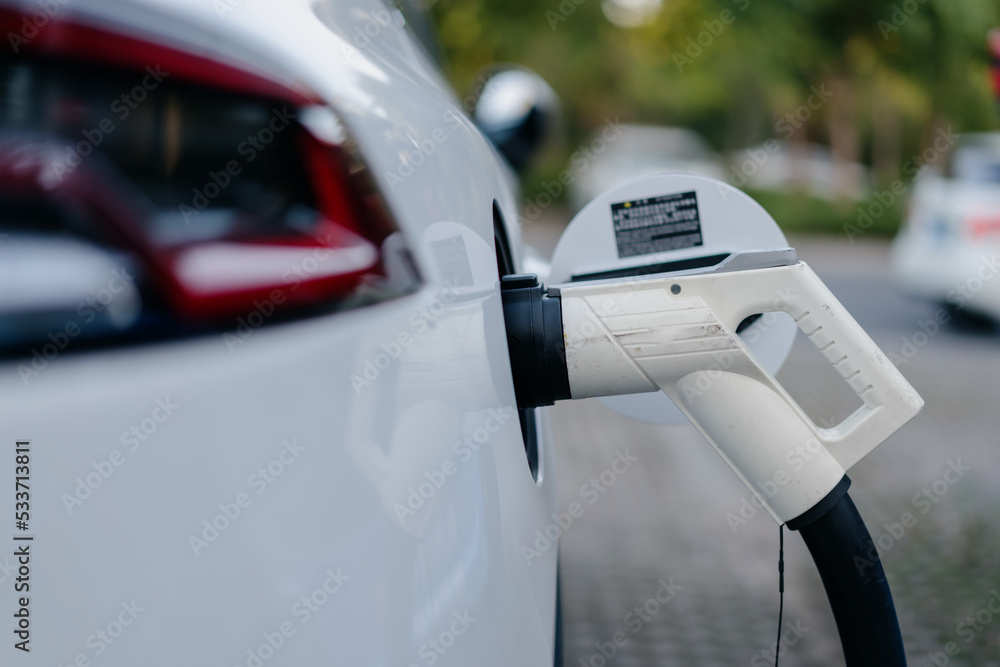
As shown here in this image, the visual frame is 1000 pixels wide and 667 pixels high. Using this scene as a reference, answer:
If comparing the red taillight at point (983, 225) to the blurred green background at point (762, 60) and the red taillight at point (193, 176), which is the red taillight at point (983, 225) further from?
the red taillight at point (193, 176)

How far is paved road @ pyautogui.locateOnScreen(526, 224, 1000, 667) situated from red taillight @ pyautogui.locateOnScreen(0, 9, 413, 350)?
2.20 m

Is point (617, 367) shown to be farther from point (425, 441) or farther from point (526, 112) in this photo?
point (526, 112)

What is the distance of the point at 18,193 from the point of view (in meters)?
0.77

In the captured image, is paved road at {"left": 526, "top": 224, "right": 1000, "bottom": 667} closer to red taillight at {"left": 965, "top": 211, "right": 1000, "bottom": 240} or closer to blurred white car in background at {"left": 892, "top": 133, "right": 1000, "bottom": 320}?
blurred white car in background at {"left": 892, "top": 133, "right": 1000, "bottom": 320}

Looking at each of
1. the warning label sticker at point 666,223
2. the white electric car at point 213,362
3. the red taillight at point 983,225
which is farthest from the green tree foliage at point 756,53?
the white electric car at point 213,362

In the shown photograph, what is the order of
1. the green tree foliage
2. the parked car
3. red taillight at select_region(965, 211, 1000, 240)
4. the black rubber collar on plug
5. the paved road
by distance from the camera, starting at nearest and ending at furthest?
the black rubber collar on plug < the paved road < the green tree foliage < red taillight at select_region(965, 211, 1000, 240) < the parked car

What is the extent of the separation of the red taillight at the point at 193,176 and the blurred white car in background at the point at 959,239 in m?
8.51

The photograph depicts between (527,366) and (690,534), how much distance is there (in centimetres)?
292

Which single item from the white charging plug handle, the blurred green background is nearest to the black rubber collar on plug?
the white charging plug handle

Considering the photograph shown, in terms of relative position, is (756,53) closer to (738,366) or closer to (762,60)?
(762,60)

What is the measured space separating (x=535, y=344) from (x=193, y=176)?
1.48ft

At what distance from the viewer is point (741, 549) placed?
12.1 feet

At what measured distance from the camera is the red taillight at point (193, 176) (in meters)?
0.78

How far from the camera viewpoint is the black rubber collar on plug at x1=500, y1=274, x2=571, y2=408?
1.12m
